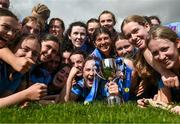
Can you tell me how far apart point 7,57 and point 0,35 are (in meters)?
0.74

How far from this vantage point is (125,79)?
28.7ft

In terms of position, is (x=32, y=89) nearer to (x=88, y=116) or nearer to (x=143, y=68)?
(x=88, y=116)

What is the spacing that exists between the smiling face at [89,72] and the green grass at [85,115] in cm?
257

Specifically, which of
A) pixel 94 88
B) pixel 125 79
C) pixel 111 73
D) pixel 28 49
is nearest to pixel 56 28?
pixel 94 88

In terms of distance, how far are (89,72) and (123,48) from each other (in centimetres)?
138

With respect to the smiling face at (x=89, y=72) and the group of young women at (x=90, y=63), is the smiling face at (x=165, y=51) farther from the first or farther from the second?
the smiling face at (x=89, y=72)

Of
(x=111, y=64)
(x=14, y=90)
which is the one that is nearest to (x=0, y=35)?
(x=14, y=90)

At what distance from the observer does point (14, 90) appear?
759 centimetres

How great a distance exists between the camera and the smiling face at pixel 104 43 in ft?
33.3

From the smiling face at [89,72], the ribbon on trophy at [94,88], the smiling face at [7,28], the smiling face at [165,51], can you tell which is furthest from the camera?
the smiling face at [89,72]

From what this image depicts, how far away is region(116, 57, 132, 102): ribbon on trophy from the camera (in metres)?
8.71

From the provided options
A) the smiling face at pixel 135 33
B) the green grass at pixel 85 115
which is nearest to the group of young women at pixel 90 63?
the smiling face at pixel 135 33

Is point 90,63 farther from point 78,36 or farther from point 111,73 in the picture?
point 78,36

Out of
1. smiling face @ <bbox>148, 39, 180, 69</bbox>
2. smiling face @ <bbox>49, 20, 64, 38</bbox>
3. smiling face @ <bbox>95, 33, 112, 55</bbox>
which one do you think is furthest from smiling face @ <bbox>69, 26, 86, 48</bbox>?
smiling face @ <bbox>148, 39, 180, 69</bbox>
